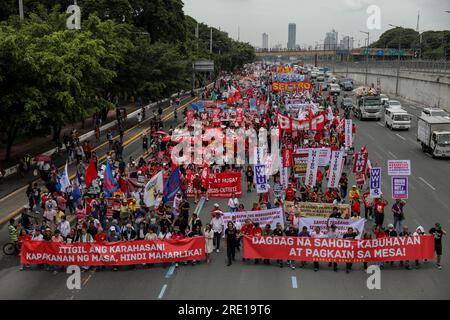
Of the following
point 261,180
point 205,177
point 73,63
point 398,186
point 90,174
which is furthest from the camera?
point 73,63

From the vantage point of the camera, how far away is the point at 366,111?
55.6 metres

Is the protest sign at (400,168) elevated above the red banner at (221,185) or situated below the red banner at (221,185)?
above

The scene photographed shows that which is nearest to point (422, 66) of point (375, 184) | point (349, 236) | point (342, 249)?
point (375, 184)

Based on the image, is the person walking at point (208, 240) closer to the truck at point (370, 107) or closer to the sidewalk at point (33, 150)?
the sidewalk at point (33, 150)

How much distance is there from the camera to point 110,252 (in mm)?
17312

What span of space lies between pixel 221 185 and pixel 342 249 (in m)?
9.99

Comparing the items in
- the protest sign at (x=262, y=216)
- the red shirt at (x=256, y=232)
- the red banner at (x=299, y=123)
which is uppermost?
the red banner at (x=299, y=123)

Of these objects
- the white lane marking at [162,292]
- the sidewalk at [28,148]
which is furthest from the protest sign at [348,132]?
the white lane marking at [162,292]

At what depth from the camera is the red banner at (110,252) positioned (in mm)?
17250

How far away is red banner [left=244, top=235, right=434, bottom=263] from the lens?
17078 mm

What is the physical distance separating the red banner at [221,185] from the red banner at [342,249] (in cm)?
857

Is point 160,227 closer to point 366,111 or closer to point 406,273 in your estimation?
point 406,273

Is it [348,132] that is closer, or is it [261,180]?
[261,180]

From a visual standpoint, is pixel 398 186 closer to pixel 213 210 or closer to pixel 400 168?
pixel 400 168
